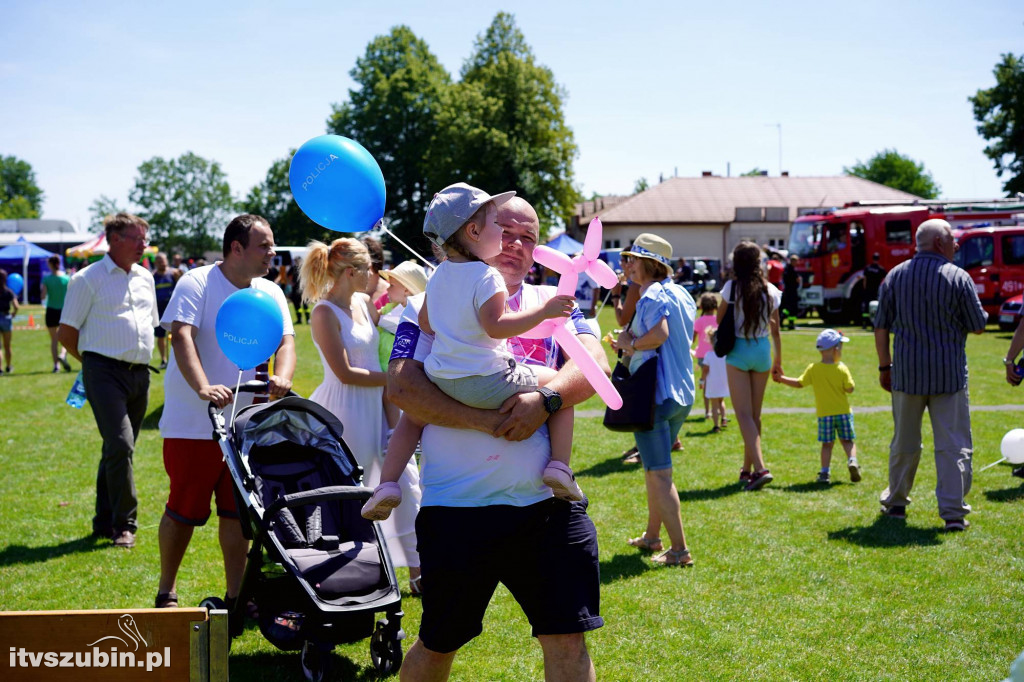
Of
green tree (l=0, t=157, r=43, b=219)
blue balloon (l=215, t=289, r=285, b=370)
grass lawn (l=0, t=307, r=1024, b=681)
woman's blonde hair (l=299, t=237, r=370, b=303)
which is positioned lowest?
grass lawn (l=0, t=307, r=1024, b=681)

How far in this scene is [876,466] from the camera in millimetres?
8336

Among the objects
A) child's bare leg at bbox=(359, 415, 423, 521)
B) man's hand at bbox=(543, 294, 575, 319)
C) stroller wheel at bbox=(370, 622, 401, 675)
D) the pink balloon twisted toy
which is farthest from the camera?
stroller wheel at bbox=(370, 622, 401, 675)

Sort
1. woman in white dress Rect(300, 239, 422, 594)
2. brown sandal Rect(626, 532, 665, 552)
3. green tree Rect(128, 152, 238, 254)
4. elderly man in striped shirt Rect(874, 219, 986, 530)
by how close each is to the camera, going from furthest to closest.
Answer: green tree Rect(128, 152, 238, 254) < elderly man in striped shirt Rect(874, 219, 986, 530) < brown sandal Rect(626, 532, 665, 552) < woman in white dress Rect(300, 239, 422, 594)

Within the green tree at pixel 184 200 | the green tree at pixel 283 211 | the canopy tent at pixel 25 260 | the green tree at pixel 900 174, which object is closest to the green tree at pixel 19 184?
the green tree at pixel 184 200

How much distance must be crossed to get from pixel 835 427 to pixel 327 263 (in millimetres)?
4941

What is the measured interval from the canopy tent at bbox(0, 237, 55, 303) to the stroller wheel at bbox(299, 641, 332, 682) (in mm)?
40812

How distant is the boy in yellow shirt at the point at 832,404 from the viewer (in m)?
7.76

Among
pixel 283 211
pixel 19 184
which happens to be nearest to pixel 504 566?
pixel 283 211

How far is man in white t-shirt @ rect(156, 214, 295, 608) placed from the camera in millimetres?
4551

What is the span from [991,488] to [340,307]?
18.6 ft

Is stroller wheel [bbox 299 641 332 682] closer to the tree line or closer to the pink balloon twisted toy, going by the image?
the pink balloon twisted toy

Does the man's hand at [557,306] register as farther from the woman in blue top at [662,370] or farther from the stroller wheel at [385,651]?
the woman in blue top at [662,370]

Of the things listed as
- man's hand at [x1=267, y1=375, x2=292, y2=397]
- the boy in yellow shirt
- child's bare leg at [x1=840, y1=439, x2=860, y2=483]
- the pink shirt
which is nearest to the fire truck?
the pink shirt

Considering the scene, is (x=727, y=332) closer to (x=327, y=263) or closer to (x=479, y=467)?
(x=327, y=263)
